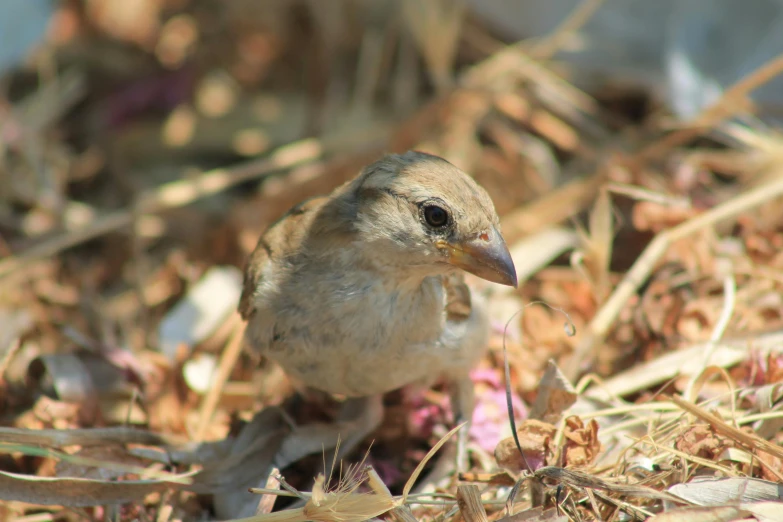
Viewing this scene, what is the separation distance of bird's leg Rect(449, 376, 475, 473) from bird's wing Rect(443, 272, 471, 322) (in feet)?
1.06

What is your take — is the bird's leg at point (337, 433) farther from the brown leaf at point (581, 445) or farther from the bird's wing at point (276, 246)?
the brown leaf at point (581, 445)

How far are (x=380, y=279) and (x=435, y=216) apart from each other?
35 centimetres

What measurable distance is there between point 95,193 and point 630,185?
3742mm

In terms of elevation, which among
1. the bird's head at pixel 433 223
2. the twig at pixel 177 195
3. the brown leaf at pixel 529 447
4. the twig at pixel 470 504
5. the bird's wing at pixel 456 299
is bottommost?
the twig at pixel 470 504

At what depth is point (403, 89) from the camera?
243 inches

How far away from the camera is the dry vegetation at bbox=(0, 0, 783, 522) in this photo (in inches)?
127

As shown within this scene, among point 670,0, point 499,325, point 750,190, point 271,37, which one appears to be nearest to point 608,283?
point 499,325

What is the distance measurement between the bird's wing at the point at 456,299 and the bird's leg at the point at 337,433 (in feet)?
2.03

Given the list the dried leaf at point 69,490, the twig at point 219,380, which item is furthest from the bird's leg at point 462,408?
the dried leaf at point 69,490

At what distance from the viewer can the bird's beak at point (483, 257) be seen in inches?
121

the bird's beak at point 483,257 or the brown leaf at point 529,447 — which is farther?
the brown leaf at point 529,447

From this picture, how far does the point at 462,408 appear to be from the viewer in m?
3.80

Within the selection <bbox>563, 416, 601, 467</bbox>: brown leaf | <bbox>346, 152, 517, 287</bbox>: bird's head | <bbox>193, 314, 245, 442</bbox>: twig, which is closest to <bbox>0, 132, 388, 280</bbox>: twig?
<bbox>193, 314, 245, 442</bbox>: twig

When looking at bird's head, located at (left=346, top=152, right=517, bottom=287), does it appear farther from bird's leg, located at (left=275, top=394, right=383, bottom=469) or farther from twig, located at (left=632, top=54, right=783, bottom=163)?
twig, located at (left=632, top=54, right=783, bottom=163)
